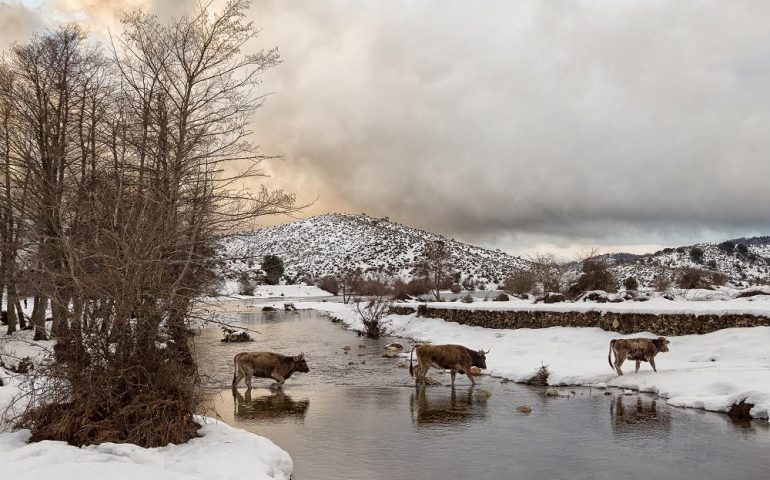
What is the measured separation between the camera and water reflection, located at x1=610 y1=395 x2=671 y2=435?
11.5 m

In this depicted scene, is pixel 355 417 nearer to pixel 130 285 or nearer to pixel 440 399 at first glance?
pixel 440 399

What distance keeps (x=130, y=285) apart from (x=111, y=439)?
220 centimetres

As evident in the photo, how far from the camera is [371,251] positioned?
160 m

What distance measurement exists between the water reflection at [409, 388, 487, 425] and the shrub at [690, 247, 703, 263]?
91.8 m

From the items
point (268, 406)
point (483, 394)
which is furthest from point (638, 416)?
point (268, 406)

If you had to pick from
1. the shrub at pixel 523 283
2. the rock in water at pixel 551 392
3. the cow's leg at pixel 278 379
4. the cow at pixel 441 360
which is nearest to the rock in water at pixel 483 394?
the cow at pixel 441 360

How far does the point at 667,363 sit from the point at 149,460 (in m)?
16.2

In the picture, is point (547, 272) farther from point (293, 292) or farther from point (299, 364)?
point (293, 292)

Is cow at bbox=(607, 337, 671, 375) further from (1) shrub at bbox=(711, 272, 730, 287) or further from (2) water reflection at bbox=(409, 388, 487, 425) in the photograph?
(1) shrub at bbox=(711, 272, 730, 287)

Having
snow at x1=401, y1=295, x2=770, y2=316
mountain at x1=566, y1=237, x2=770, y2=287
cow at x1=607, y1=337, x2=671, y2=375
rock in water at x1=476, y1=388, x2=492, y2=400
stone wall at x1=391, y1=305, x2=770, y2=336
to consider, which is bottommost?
rock in water at x1=476, y1=388, x2=492, y2=400

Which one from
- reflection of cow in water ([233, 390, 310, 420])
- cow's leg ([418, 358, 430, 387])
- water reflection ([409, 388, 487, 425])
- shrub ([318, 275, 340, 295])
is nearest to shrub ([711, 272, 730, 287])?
cow's leg ([418, 358, 430, 387])

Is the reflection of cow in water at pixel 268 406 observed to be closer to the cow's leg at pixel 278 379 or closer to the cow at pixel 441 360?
the cow's leg at pixel 278 379

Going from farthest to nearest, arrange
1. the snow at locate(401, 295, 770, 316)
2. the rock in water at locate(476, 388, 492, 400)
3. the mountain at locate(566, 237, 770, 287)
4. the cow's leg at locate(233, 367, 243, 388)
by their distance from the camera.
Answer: the mountain at locate(566, 237, 770, 287)
the snow at locate(401, 295, 770, 316)
the cow's leg at locate(233, 367, 243, 388)
the rock in water at locate(476, 388, 492, 400)

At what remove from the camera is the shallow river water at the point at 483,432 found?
29.7 feet
